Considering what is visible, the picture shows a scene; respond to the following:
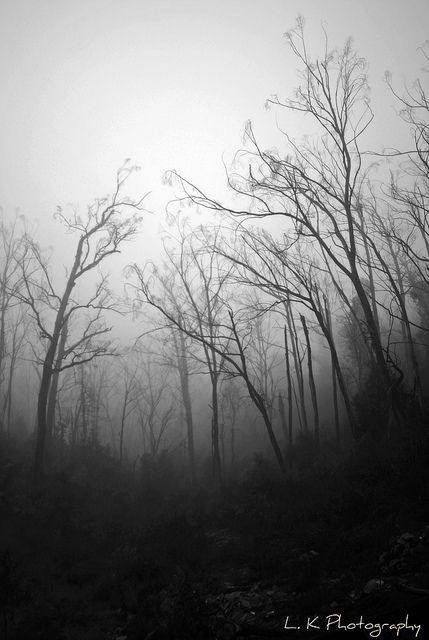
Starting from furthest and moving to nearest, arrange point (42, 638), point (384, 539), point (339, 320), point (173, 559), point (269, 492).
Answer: point (339, 320) < point (269, 492) < point (173, 559) < point (384, 539) < point (42, 638)

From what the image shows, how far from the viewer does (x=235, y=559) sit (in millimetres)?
7223

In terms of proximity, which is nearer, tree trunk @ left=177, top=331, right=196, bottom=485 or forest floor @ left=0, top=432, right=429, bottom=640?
forest floor @ left=0, top=432, right=429, bottom=640

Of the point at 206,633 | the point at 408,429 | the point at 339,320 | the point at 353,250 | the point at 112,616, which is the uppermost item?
the point at 339,320

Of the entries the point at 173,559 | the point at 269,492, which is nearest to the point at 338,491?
the point at 269,492

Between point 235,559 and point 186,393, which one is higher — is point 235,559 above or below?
below

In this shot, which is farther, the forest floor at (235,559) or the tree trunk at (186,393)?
the tree trunk at (186,393)

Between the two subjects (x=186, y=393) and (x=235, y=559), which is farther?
(x=186, y=393)

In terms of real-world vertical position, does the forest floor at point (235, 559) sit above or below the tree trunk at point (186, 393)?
below

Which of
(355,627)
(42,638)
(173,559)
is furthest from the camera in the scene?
(173,559)

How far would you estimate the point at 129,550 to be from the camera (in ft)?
27.8

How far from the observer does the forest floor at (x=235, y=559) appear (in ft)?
14.5

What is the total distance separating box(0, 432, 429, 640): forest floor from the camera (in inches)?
174

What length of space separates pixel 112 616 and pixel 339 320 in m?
32.7

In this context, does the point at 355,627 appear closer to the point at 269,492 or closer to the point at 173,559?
the point at 173,559
